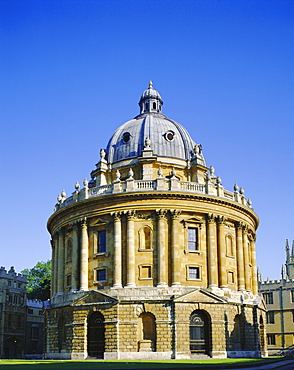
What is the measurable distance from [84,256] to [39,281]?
50806 millimetres

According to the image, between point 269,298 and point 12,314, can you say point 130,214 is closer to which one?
point 12,314

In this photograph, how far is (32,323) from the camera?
91.3 m

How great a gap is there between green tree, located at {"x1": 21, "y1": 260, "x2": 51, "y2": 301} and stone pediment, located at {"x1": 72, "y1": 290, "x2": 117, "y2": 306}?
155 ft

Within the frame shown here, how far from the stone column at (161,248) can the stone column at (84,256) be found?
8.16 meters

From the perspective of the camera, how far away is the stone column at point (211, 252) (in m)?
54.9

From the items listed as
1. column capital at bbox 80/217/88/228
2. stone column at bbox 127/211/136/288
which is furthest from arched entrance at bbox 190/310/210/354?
column capital at bbox 80/217/88/228

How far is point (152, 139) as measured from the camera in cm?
6575

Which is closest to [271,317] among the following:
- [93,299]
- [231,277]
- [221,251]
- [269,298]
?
[269,298]

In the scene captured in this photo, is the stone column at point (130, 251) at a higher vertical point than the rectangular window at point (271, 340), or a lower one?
higher

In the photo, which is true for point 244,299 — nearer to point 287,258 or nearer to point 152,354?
point 152,354

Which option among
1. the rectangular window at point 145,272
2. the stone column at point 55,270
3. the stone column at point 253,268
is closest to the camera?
the rectangular window at point 145,272

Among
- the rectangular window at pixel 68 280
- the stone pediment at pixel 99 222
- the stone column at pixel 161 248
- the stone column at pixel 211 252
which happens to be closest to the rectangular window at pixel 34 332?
the rectangular window at pixel 68 280

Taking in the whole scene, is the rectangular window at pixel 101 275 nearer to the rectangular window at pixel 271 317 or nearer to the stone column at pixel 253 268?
the stone column at pixel 253 268

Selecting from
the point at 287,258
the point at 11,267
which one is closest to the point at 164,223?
the point at 11,267
